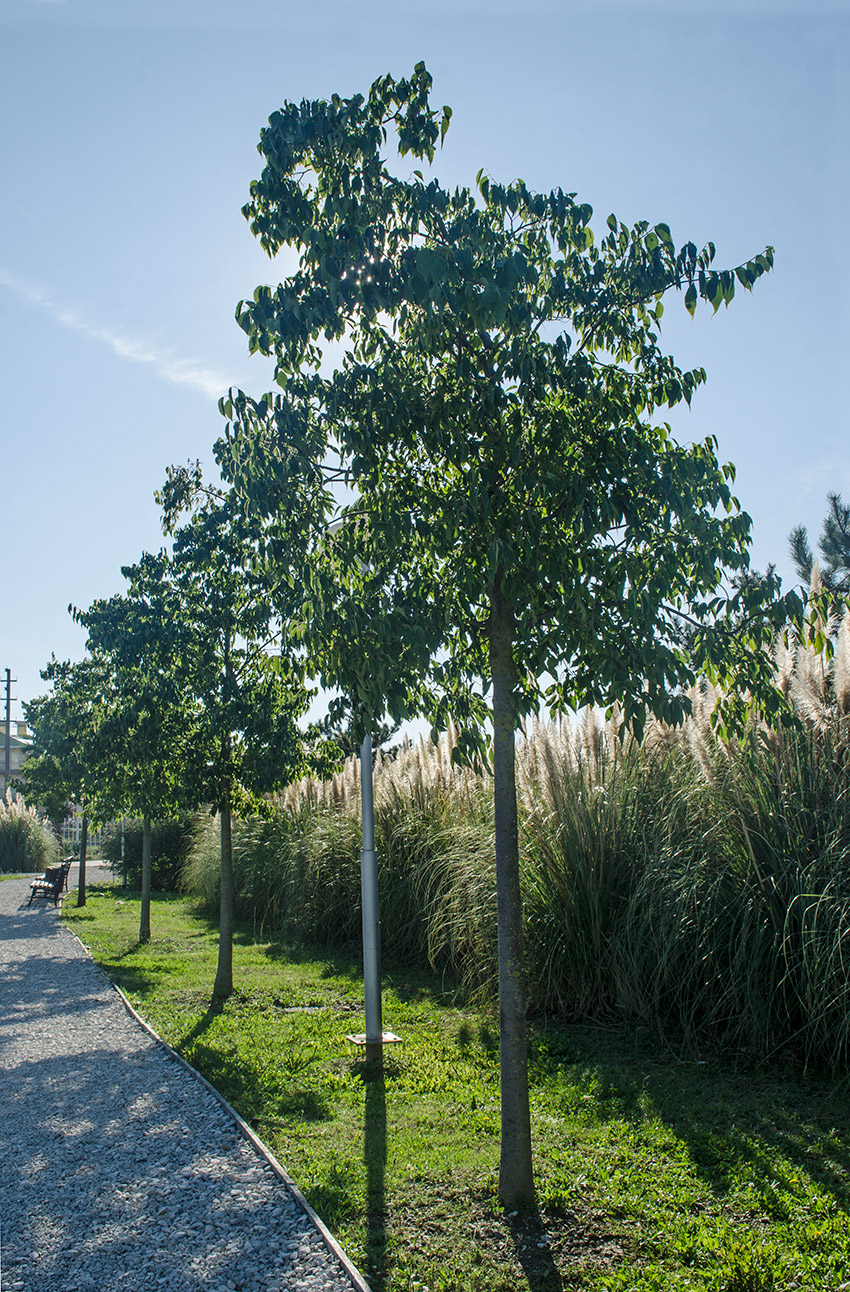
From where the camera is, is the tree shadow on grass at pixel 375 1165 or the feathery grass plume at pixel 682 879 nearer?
the tree shadow on grass at pixel 375 1165

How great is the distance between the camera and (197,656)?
853 centimetres

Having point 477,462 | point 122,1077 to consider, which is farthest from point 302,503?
point 122,1077

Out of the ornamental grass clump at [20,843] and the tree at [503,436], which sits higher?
the tree at [503,436]

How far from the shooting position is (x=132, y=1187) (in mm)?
4199

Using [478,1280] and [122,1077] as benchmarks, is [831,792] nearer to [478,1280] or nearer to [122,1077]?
[478,1280]

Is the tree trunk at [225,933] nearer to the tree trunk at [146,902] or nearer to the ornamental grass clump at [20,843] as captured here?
the tree trunk at [146,902]

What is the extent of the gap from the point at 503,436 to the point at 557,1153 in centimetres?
340

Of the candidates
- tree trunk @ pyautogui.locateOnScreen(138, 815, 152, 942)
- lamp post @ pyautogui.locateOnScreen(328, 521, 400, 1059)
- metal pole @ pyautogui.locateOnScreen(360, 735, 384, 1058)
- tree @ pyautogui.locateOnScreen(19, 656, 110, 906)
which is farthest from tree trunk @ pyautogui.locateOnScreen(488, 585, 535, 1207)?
tree trunk @ pyautogui.locateOnScreen(138, 815, 152, 942)

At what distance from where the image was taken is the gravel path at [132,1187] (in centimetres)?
340

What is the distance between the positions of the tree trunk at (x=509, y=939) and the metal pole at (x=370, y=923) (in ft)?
7.39

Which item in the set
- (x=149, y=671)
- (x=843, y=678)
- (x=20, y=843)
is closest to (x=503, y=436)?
(x=843, y=678)

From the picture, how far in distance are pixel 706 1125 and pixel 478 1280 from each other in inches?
68.7

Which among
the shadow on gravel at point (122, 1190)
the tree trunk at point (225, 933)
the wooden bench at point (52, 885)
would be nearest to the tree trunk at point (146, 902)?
the tree trunk at point (225, 933)

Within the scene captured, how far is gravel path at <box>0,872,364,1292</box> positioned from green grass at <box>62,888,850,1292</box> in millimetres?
205
